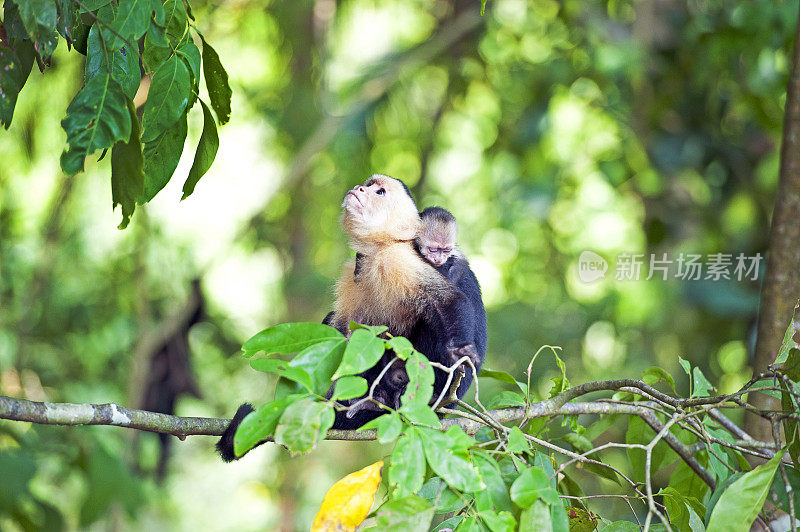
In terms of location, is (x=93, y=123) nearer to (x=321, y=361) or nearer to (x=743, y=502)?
(x=321, y=361)

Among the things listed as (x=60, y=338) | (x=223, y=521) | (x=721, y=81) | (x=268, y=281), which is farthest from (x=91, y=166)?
(x=223, y=521)

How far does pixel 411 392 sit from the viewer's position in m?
1.01

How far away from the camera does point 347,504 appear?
1.11 meters

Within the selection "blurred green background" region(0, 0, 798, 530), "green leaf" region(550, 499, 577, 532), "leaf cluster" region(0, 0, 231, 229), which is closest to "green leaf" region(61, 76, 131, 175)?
"leaf cluster" region(0, 0, 231, 229)

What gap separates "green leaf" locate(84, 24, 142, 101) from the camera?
3.67 ft

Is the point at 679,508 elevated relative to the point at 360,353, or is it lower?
lower

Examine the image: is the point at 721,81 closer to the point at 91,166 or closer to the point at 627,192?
the point at 627,192

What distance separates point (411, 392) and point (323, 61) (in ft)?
13.9

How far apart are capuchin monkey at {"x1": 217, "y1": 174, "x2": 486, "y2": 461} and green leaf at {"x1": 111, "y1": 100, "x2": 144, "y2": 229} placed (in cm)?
80

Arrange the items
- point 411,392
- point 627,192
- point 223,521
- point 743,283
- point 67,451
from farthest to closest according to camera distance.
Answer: point 223,521 < point 627,192 < point 743,283 < point 67,451 < point 411,392

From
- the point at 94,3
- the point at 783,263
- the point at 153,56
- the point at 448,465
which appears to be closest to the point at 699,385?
the point at 783,263

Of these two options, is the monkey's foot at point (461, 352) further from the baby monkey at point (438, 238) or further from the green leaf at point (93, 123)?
the green leaf at point (93, 123)

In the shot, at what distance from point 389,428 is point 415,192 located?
438 centimetres

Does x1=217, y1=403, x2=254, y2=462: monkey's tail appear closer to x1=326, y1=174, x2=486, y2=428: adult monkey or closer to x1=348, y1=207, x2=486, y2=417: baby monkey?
x1=326, y1=174, x2=486, y2=428: adult monkey
